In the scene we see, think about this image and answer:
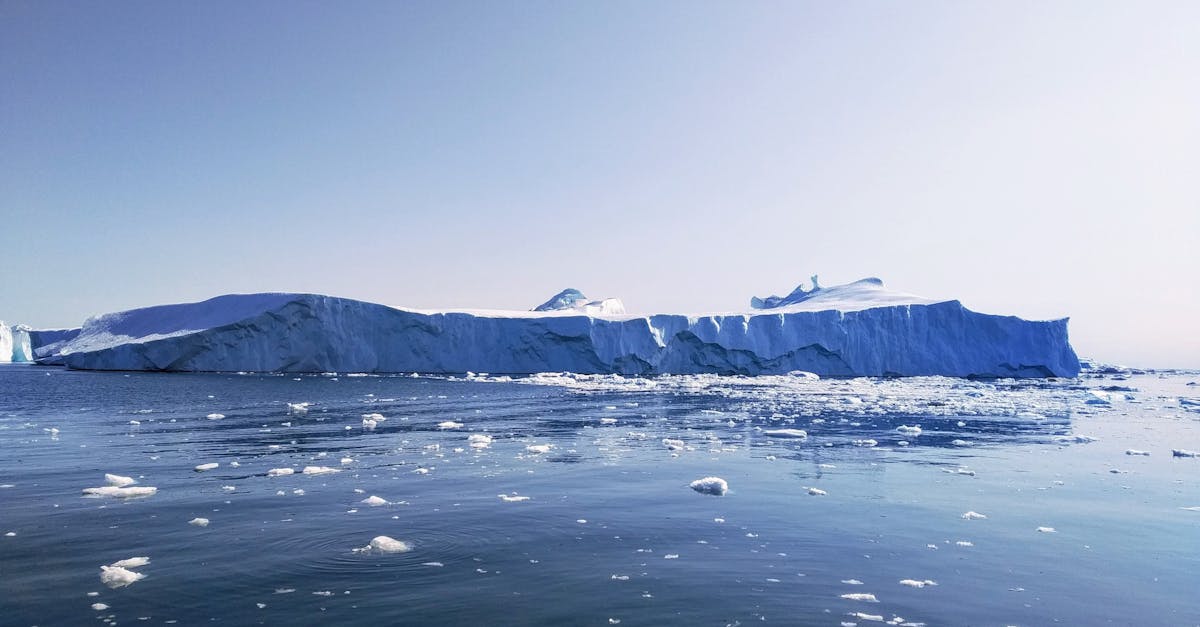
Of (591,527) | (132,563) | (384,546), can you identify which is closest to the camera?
(132,563)

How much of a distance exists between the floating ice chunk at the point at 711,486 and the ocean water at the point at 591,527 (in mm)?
178

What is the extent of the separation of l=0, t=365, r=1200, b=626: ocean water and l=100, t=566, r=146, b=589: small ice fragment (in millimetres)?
80

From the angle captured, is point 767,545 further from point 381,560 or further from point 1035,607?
point 381,560

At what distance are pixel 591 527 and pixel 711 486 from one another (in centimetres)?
210

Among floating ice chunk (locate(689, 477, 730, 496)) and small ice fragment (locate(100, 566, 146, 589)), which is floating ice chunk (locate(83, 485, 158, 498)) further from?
floating ice chunk (locate(689, 477, 730, 496))

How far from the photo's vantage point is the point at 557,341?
4100 centimetres

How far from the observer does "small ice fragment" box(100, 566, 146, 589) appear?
13.9ft

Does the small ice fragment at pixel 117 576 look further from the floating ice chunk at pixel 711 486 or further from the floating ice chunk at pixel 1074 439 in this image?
the floating ice chunk at pixel 1074 439

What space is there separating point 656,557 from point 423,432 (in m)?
8.47

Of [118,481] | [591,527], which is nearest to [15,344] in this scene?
[118,481]

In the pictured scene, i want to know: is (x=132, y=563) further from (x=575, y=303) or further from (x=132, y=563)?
(x=575, y=303)

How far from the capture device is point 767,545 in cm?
542

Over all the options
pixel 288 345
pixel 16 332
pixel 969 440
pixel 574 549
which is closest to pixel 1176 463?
pixel 969 440

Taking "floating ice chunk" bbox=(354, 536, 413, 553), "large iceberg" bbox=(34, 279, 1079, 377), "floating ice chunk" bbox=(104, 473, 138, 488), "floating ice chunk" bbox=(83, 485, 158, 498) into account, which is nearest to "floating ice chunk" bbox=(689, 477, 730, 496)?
"floating ice chunk" bbox=(354, 536, 413, 553)
